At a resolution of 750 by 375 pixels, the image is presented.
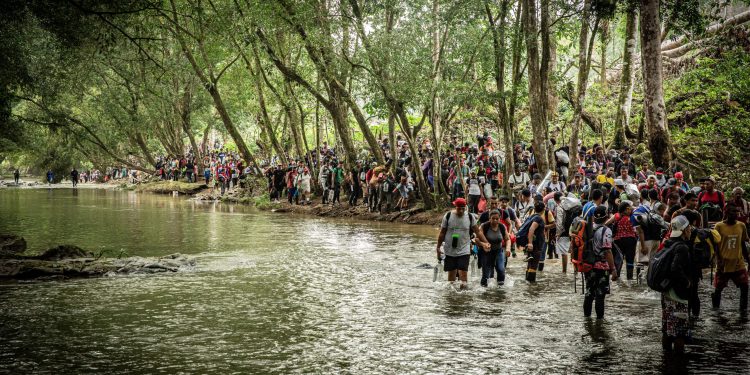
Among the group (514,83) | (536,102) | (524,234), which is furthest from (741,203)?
(514,83)

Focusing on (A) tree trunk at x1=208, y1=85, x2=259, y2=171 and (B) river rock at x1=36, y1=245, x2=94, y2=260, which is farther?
(A) tree trunk at x1=208, y1=85, x2=259, y2=171

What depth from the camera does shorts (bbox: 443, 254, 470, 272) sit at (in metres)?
11.9

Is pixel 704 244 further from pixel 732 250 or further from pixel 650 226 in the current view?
pixel 650 226

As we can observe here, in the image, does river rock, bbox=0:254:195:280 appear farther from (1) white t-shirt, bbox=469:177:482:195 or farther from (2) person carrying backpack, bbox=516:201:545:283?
(1) white t-shirt, bbox=469:177:482:195

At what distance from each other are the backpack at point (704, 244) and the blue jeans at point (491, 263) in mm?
3512

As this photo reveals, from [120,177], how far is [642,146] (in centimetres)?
6362

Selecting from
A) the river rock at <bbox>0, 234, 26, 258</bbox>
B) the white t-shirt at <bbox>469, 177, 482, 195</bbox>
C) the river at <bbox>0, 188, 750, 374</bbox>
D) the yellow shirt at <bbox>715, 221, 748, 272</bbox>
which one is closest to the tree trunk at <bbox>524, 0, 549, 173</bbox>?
the white t-shirt at <bbox>469, 177, 482, 195</bbox>

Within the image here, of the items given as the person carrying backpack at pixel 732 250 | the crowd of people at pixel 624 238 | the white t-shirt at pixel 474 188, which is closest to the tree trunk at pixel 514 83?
the white t-shirt at pixel 474 188

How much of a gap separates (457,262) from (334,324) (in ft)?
9.56

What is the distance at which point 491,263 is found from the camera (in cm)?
1251

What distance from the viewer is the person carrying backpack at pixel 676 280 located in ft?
26.1

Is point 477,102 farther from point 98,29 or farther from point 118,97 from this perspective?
point 118,97

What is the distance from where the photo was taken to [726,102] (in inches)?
977

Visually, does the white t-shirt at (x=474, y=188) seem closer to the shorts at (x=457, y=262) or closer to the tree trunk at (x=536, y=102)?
the tree trunk at (x=536, y=102)
